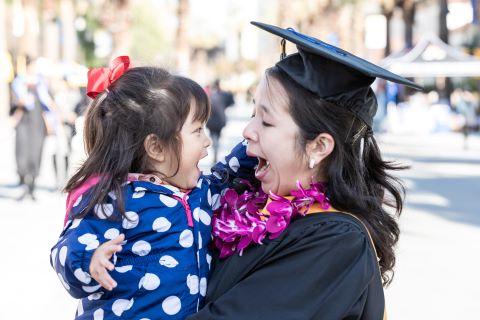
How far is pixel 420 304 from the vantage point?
20.6ft

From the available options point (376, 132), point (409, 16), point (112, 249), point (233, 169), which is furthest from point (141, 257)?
point (409, 16)

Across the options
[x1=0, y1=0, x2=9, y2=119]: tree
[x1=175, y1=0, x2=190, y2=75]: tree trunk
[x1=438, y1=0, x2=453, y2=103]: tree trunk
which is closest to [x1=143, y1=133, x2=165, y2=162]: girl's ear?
[x1=175, y1=0, x2=190, y2=75]: tree trunk

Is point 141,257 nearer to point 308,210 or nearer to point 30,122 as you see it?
point 308,210

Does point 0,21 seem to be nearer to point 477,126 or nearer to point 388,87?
point 388,87

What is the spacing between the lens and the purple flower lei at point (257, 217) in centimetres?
216

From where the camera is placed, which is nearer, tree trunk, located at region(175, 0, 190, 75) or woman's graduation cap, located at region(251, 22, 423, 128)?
woman's graduation cap, located at region(251, 22, 423, 128)

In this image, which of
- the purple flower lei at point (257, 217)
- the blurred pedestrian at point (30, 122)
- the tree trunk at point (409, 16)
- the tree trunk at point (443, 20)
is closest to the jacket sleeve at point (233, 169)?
the purple flower lei at point (257, 217)

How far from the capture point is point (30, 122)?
12359 mm

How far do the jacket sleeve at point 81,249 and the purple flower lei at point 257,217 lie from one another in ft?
0.97

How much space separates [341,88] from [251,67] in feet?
384

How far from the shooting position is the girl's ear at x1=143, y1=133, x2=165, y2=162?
2404mm

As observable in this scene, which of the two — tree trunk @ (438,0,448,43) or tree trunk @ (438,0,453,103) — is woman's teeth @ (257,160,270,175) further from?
tree trunk @ (438,0,448,43)

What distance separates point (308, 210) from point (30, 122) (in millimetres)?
10728

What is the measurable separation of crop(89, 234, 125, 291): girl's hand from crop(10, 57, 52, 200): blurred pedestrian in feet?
33.8
